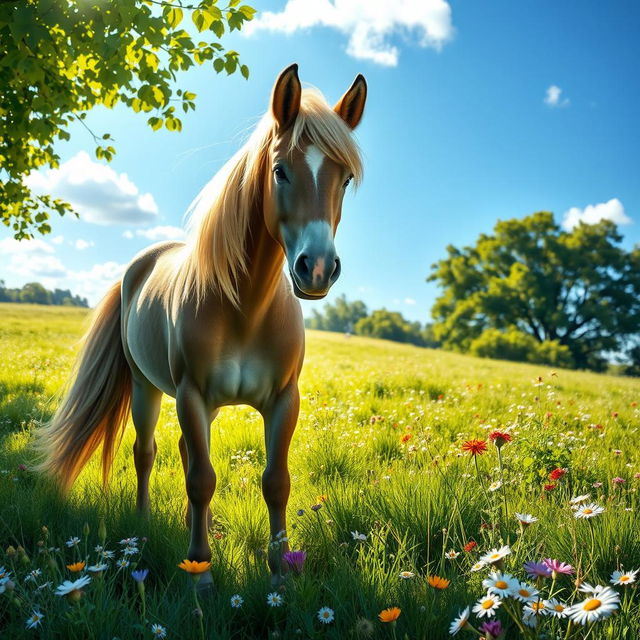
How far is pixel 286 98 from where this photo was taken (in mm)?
2678

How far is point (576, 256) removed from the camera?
4969 centimetres

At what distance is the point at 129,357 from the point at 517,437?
352cm

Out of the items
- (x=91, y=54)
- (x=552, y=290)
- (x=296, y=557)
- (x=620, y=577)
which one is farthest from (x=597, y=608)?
(x=552, y=290)

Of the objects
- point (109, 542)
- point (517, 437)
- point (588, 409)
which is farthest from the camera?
point (588, 409)

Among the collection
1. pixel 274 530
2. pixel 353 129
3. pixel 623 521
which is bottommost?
pixel 274 530

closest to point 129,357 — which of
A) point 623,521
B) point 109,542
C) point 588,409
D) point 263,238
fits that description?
A: point 109,542

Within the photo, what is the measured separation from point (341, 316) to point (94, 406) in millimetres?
140156

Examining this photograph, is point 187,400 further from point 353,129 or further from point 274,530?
point 353,129

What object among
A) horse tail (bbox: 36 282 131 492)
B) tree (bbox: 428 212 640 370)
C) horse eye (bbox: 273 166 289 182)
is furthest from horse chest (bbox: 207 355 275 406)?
tree (bbox: 428 212 640 370)

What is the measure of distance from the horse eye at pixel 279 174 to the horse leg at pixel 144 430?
256 cm

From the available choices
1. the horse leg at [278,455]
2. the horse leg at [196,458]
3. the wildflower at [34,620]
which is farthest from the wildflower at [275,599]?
the wildflower at [34,620]

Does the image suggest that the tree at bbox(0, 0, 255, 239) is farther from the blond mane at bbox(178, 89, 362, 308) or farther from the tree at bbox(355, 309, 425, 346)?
the tree at bbox(355, 309, 425, 346)

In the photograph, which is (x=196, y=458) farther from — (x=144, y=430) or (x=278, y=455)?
(x=144, y=430)

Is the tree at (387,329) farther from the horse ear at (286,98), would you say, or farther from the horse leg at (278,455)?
the horse ear at (286,98)
